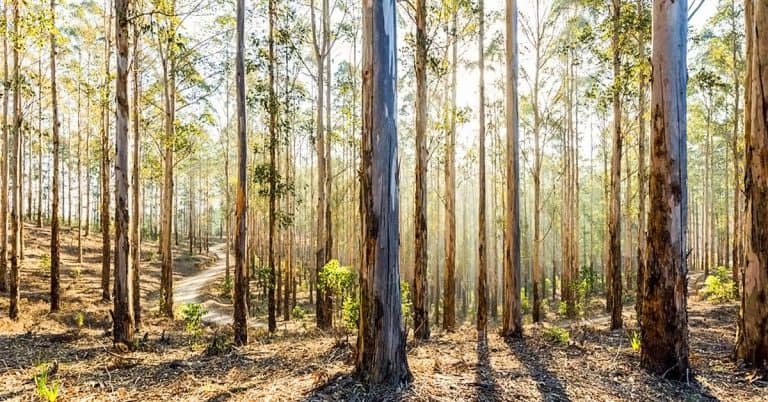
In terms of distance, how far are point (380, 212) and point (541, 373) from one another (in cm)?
284

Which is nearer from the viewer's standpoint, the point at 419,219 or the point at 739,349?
the point at 739,349

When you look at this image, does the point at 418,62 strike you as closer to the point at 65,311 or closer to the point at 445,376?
the point at 445,376

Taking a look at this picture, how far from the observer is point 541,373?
202 inches

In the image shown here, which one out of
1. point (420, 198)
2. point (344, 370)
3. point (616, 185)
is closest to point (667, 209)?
point (344, 370)

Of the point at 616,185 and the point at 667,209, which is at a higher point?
the point at 616,185

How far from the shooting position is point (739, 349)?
5371 millimetres

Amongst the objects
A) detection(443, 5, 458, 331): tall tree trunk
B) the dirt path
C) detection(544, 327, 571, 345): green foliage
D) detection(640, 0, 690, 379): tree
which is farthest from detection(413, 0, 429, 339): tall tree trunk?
the dirt path

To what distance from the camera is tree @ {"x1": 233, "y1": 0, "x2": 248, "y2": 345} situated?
27.2 ft

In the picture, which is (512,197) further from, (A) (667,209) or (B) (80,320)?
(B) (80,320)

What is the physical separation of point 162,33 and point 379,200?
6284 millimetres

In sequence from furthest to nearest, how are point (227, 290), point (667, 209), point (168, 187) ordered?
point (227, 290) < point (168, 187) < point (667, 209)

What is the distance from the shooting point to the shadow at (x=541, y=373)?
13.7 feet

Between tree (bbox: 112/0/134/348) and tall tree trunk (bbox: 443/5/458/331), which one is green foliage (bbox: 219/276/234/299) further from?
tree (bbox: 112/0/134/348)

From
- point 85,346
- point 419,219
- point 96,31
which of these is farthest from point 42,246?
point 419,219
